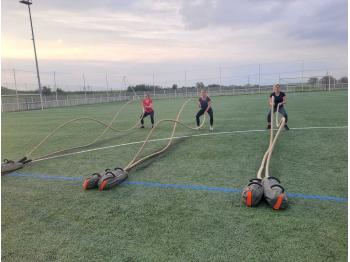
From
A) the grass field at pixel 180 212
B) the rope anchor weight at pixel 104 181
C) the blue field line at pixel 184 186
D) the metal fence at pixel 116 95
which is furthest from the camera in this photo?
the metal fence at pixel 116 95

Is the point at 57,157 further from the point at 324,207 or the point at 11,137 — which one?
the point at 324,207

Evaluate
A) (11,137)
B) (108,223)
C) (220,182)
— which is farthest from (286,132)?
(11,137)

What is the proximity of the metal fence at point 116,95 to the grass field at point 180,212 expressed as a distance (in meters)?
30.1

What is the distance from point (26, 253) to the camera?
3.29m

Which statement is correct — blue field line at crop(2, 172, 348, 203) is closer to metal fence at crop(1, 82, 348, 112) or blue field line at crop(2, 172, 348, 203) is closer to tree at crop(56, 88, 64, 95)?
metal fence at crop(1, 82, 348, 112)

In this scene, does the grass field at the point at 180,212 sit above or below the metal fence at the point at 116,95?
below

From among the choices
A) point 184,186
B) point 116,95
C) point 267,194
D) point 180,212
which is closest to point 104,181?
point 184,186

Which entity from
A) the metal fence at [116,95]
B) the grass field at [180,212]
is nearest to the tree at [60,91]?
the metal fence at [116,95]

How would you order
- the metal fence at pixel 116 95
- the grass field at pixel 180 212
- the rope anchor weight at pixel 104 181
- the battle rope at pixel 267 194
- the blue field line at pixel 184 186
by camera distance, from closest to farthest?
the grass field at pixel 180 212 → the battle rope at pixel 267 194 → the blue field line at pixel 184 186 → the rope anchor weight at pixel 104 181 → the metal fence at pixel 116 95

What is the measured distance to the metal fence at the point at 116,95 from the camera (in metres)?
33.9

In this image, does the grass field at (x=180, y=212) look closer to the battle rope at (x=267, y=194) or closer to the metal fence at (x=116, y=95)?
the battle rope at (x=267, y=194)

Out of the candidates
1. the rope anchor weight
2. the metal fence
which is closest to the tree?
the metal fence

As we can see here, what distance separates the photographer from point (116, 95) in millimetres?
51375

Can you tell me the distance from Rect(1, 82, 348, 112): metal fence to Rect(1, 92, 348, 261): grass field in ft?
98.9
